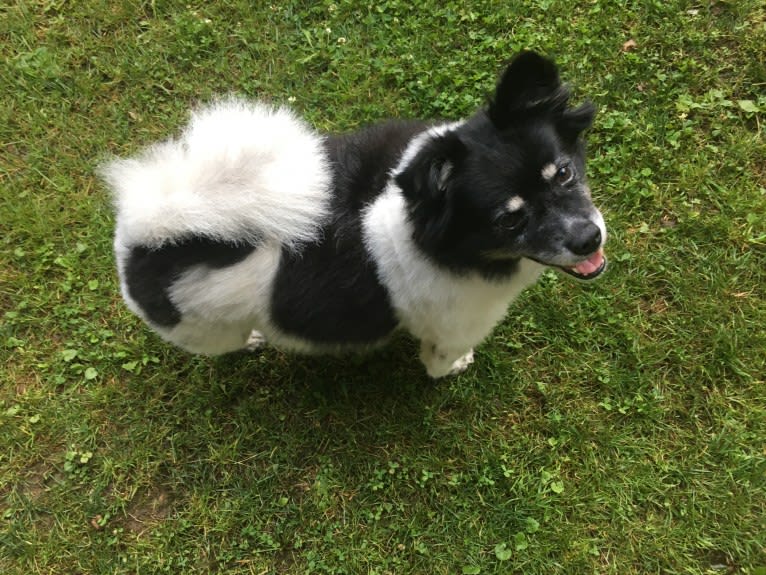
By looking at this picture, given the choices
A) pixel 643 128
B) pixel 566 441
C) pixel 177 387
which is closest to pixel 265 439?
pixel 177 387

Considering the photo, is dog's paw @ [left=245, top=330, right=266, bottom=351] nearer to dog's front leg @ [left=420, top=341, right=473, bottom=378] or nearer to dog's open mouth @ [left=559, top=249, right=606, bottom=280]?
dog's front leg @ [left=420, top=341, right=473, bottom=378]

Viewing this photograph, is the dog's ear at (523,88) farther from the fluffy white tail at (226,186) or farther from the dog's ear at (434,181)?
the fluffy white tail at (226,186)

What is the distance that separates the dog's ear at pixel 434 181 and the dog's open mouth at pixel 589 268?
0.61 metres

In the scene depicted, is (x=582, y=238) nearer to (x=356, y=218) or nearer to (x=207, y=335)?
(x=356, y=218)

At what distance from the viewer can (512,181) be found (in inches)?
80.7

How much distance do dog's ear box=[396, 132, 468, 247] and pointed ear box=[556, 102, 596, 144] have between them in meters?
0.44

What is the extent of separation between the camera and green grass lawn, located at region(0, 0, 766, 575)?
2.95 metres

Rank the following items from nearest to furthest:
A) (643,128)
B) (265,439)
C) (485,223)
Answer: (485,223), (265,439), (643,128)

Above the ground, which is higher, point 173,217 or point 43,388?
point 173,217

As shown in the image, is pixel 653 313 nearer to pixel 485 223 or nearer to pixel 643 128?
pixel 643 128

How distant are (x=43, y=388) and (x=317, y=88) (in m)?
2.57

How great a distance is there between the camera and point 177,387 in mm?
3322

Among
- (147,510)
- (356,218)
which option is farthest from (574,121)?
(147,510)

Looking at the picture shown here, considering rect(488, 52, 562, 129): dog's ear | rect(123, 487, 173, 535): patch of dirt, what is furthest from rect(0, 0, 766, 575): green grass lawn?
rect(488, 52, 562, 129): dog's ear
